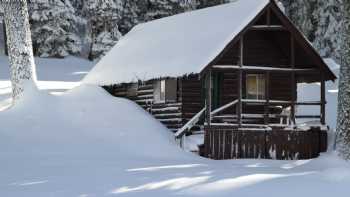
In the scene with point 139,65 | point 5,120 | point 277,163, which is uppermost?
point 139,65

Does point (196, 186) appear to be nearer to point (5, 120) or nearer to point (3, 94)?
point (5, 120)

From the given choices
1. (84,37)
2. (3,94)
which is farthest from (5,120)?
(84,37)

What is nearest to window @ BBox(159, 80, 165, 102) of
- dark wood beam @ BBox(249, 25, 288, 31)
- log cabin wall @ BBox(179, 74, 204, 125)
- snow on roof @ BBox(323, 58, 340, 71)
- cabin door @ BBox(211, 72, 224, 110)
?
Result: log cabin wall @ BBox(179, 74, 204, 125)

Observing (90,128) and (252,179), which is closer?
(252,179)

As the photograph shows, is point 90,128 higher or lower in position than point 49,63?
lower

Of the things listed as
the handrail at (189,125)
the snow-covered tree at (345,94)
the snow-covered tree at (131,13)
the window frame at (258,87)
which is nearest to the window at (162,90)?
the handrail at (189,125)

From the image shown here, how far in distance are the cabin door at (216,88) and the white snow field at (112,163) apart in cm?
252

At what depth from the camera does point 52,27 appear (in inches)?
1726

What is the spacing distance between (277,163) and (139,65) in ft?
26.0

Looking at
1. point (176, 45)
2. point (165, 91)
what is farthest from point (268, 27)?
point (165, 91)

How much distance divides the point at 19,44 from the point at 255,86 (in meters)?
9.84

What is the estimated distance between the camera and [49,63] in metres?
43.5

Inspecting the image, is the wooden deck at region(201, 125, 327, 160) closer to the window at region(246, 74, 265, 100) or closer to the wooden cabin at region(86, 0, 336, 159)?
the wooden cabin at region(86, 0, 336, 159)

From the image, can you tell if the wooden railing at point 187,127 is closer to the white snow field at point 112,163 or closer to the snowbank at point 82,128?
the snowbank at point 82,128
